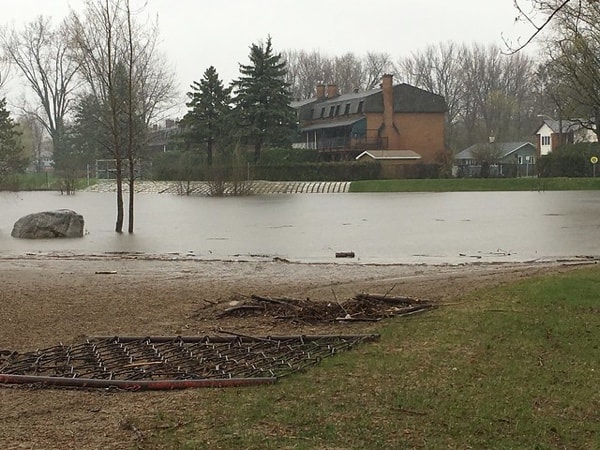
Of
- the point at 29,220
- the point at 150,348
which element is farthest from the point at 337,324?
the point at 29,220

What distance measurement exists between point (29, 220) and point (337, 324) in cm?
1774

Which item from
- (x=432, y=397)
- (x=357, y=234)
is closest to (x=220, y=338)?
(x=432, y=397)

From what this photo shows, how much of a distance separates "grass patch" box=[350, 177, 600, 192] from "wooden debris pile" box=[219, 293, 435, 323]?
47491 mm

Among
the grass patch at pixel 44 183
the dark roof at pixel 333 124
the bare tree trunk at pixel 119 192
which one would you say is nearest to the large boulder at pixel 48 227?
the bare tree trunk at pixel 119 192

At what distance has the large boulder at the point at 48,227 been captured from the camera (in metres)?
23.3

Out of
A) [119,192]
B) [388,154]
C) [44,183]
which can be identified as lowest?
[119,192]

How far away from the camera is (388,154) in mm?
72812

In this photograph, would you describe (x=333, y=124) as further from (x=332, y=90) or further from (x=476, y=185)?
(x=476, y=185)

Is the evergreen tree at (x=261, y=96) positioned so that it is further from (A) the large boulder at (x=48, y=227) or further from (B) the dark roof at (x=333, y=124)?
(A) the large boulder at (x=48, y=227)

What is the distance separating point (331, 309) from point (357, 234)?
15113 millimetres

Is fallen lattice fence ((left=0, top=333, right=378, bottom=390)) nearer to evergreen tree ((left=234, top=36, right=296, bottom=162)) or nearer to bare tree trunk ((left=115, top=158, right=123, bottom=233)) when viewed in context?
bare tree trunk ((left=115, top=158, right=123, bottom=233))

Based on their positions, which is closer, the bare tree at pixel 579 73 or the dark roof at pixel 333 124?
the bare tree at pixel 579 73

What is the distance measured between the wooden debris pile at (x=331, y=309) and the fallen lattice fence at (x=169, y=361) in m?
0.90

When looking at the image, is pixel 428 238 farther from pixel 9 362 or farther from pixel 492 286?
pixel 9 362
